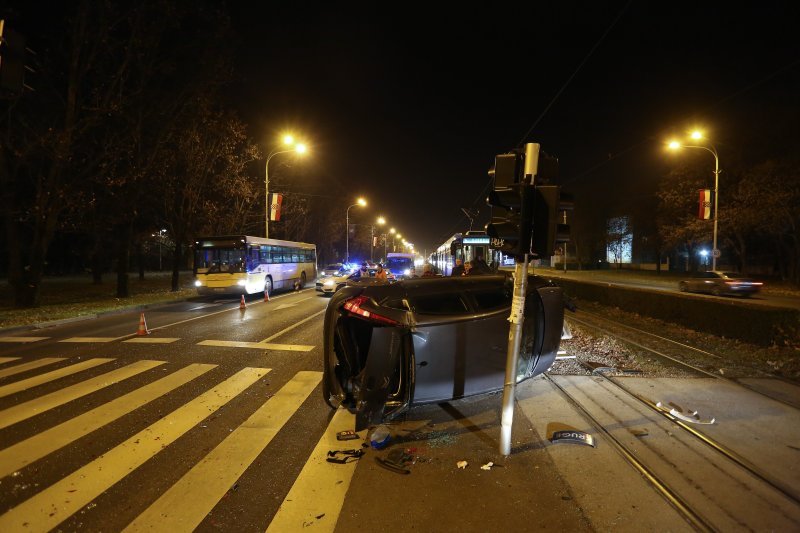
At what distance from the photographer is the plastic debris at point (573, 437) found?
4762mm

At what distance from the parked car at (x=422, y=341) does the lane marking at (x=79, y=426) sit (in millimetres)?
2662

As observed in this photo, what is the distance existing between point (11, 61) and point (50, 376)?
17.6ft

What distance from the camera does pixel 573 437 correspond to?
4836 millimetres

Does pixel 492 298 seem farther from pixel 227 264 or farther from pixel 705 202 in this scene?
pixel 705 202

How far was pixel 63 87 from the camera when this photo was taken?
18578 millimetres

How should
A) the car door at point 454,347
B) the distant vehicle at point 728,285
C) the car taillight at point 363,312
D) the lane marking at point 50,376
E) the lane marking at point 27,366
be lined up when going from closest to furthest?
the car taillight at point 363,312 < the car door at point 454,347 < the lane marking at point 50,376 < the lane marking at point 27,366 < the distant vehicle at point 728,285

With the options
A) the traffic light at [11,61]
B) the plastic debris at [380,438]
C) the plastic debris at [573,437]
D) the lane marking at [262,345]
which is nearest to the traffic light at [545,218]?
the plastic debris at [573,437]

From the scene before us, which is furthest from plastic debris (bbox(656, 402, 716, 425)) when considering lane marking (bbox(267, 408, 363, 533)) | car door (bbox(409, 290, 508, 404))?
lane marking (bbox(267, 408, 363, 533))

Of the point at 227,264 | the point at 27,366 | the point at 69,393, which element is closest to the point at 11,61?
the point at 27,366

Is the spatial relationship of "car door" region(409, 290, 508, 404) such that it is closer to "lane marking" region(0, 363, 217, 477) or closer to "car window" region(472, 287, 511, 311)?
"car window" region(472, 287, 511, 311)

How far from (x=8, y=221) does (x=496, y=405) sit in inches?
787

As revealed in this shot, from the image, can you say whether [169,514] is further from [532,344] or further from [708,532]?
[532,344]

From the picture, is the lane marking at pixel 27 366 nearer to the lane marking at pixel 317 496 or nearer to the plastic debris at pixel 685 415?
the lane marking at pixel 317 496

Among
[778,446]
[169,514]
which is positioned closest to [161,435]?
[169,514]
